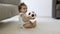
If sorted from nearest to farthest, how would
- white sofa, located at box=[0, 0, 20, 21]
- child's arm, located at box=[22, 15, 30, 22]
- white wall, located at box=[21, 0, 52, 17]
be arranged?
white sofa, located at box=[0, 0, 20, 21] → child's arm, located at box=[22, 15, 30, 22] → white wall, located at box=[21, 0, 52, 17]

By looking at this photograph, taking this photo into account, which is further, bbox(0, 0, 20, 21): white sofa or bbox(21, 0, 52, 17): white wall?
bbox(21, 0, 52, 17): white wall

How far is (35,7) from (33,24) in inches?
78.8

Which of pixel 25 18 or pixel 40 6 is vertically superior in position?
pixel 40 6

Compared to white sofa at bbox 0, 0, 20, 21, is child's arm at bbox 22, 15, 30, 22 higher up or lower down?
lower down

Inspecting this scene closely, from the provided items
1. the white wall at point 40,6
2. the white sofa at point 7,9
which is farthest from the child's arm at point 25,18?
the white wall at point 40,6

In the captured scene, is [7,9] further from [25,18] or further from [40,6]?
[40,6]

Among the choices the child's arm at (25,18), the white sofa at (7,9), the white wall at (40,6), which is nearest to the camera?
the white sofa at (7,9)

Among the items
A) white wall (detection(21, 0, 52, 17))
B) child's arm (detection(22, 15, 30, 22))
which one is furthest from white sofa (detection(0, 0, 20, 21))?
white wall (detection(21, 0, 52, 17))

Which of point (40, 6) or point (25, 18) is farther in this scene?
point (40, 6)

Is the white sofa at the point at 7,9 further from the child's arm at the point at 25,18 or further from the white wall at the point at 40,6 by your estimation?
the white wall at the point at 40,6

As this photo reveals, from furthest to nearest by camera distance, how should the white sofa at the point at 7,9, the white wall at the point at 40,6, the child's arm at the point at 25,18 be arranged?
1. the white wall at the point at 40,6
2. the child's arm at the point at 25,18
3. the white sofa at the point at 7,9

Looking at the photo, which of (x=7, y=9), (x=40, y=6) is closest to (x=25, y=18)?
(x=7, y=9)

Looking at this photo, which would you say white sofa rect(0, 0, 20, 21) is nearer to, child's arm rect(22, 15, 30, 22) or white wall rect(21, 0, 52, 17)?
child's arm rect(22, 15, 30, 22)

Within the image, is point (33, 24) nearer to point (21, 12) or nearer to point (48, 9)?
point (21, 12)
